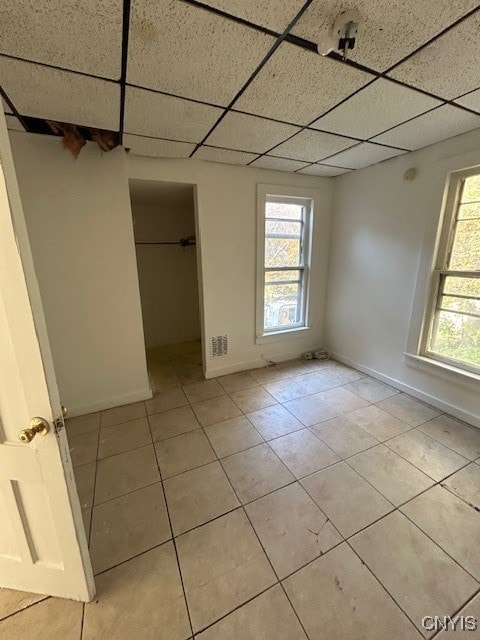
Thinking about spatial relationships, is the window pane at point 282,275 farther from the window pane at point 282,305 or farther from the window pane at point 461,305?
the window pane at point 461,305

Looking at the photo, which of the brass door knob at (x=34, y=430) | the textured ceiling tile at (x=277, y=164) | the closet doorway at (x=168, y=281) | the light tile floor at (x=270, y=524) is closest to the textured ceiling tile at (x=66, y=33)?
the brass door knob at (x=34, y=430)

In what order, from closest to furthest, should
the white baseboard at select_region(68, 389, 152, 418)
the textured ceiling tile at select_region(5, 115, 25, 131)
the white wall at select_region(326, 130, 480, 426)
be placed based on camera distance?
the textured ceiling tile at select_region(5, 115, 25, 131) → the white wall at select_region(326, 130, 480, 426) → the white baseboard at select_region(68, 389, 152, 418)

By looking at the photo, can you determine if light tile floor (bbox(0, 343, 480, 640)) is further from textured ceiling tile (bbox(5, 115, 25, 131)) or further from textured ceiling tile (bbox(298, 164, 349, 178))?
textured ceiling tile (bbox(298, 164, 349, 178))

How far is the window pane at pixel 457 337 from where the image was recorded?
2232mm

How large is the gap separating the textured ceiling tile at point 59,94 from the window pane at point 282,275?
213 centimetres

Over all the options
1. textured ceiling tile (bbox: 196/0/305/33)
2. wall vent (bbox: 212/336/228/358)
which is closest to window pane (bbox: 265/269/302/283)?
wall vent (bbox: 212/336/228/358)

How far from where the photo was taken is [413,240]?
8.34 feet

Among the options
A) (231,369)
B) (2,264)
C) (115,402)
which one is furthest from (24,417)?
(231,369)

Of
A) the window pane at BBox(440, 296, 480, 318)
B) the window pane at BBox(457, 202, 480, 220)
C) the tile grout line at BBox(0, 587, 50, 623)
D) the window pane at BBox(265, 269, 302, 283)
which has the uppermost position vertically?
the window pane at BBox(457, 202, 480, 220)

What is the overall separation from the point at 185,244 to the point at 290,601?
13.1 ft

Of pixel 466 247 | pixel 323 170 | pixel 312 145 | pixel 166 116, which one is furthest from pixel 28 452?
pixel 323 170

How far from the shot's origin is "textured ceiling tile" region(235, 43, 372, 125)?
1.25 metres

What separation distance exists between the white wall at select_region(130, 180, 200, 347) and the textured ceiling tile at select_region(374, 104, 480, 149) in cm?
249

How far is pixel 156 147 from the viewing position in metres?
2.24
